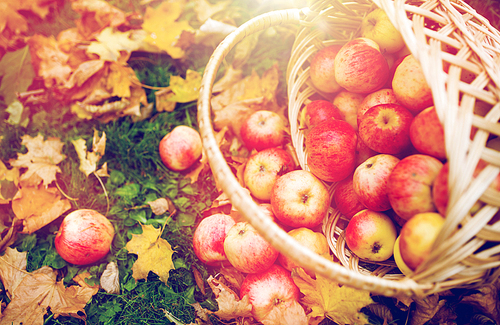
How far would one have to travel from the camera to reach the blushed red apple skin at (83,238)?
64.2 inches

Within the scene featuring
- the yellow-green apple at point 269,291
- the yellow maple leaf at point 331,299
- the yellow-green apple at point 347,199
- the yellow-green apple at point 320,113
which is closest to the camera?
the yellow maple leaf at point 331,299

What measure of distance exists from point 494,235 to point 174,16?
2.49m

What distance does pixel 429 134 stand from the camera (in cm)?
119

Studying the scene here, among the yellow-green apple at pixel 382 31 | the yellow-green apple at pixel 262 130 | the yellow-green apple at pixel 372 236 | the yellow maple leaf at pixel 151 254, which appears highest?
the yellow-green apple at pixel 382 31

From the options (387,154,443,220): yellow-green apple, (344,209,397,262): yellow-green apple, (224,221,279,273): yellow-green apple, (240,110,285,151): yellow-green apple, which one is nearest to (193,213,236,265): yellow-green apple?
(224,221,279,273): yellow-green apple

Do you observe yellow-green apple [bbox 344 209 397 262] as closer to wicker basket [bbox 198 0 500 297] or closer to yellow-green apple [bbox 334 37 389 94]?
wicker basket [bbox 198 0 500 297]

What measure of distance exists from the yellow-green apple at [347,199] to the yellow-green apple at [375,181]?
109mm

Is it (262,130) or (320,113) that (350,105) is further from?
(262,130)

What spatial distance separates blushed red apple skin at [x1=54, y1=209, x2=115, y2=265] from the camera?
163cm

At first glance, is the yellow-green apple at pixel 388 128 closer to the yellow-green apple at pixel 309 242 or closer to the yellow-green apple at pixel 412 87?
the yellow-green apple at pixel 412 87

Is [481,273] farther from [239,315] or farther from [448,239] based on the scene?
[239,315]

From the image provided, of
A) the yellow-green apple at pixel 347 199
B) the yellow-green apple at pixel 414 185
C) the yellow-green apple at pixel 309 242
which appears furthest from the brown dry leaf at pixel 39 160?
the yellow-green apple at pixel 414 185

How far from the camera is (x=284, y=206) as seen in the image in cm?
151

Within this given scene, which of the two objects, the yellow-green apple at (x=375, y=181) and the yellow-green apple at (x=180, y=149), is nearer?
the yellow-green apple at (x=375, y=181)
